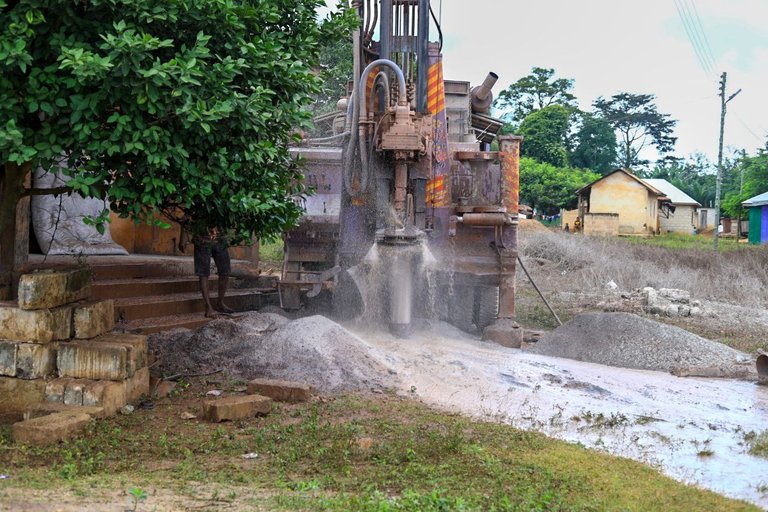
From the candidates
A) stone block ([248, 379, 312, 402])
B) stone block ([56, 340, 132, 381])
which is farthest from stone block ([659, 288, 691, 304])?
stone block ([56, 340, 132, 381])

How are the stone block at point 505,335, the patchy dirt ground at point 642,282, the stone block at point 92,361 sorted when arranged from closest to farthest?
the stone block at point 92,361 → the stone block at point 505,335 → the patchy dirt ground at point 642,282

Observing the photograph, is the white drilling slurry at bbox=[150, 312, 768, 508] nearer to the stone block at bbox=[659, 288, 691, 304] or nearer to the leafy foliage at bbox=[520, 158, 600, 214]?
the stone block at bbox=[659, 288, 691, 304]

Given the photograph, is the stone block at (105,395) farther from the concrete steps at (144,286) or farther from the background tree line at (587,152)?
the background tree line at (587,152)

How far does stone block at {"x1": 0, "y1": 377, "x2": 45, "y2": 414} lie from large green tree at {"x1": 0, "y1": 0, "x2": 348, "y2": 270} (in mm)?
1341

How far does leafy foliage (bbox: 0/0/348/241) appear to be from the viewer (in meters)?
5.03

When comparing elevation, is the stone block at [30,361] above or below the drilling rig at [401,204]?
below

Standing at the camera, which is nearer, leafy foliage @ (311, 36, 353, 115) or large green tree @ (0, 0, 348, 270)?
large green tree @ (0, 0, 348, 270)

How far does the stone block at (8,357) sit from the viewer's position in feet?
20.6

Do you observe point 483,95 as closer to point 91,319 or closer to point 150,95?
point 91,319

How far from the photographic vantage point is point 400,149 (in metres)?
8.84

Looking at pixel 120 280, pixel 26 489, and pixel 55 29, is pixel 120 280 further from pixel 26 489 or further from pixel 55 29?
pixel 26 489

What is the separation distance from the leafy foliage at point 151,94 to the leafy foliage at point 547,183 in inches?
1518

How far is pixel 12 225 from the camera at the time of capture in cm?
667

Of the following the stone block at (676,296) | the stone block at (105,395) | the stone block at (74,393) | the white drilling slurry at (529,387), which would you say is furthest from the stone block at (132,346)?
the stone block at (676,296)
